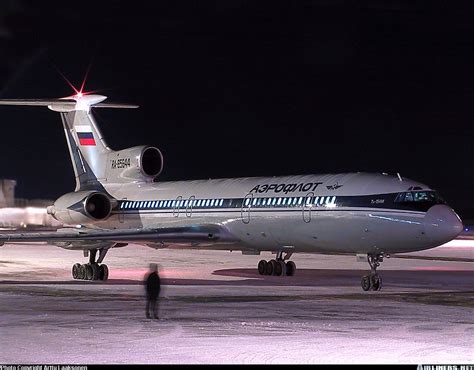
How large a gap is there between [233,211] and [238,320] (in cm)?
1284

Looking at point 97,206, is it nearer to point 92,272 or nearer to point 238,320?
point 92,272

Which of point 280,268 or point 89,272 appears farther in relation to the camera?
point 280,268

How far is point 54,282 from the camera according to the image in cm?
2792

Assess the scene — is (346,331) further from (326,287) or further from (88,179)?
(88,179)

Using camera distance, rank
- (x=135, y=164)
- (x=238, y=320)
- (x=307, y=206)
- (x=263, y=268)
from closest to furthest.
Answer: (x=238, y=320) → (x=307, y=206) → (x=263, y=268) → (x=135, y=164)

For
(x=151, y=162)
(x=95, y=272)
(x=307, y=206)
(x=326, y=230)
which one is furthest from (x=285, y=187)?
(x=151, y=162)

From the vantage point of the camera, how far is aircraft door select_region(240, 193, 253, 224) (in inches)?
1180

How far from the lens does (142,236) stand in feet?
95.2

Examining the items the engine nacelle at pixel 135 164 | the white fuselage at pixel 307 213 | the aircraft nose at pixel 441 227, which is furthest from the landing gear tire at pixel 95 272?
the aircraft nose at pixel 441 227

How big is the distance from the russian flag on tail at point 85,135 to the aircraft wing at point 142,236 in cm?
765

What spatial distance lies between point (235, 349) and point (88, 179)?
2384 cm

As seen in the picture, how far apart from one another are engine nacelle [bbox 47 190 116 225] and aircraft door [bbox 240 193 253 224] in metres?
6.03

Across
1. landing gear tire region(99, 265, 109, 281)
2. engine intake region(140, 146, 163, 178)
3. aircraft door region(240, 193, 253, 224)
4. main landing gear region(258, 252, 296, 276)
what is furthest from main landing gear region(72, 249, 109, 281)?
engine intake region(140, 146, 163, 178)

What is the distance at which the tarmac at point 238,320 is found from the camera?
13648 mm
